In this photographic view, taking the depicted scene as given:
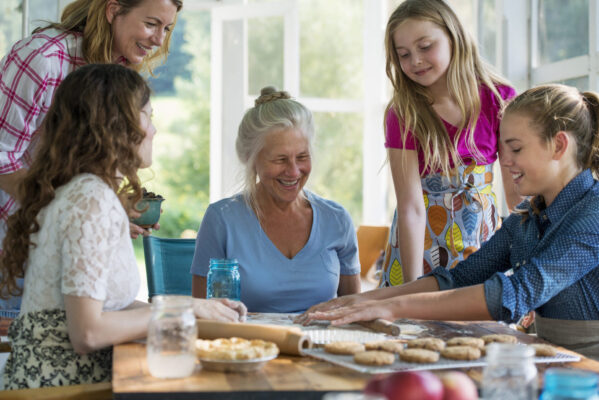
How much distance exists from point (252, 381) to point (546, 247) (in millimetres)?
884

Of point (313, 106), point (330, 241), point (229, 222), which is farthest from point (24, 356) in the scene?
point (313, 106)

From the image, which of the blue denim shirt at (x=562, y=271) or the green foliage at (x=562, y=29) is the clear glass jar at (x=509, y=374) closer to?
the blue denim shirt at (x=562, y=271)

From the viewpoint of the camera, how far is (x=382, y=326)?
5.46 feet

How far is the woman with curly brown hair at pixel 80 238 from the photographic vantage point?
1.44m

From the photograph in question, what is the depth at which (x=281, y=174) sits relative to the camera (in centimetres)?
243

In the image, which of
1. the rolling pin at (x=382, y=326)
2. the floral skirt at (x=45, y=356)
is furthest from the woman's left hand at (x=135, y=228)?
the rolling pin at (x=382, y=326)

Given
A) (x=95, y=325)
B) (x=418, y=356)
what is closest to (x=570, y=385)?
(x=418, y=356)

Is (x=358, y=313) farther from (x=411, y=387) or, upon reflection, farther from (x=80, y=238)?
(x=411, y=387)

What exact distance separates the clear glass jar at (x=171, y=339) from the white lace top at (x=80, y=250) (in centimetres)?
21

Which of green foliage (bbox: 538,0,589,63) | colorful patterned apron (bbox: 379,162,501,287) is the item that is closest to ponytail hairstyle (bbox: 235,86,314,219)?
colorful patterned apron (bbox: 379,162,501,287)

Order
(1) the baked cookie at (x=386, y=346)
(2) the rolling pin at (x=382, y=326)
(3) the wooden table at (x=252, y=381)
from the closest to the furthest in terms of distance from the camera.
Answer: (3) the wooden table at (x=252, y=381) < (1) the baked cookie at (x=386, y=346) < (2) the rolling pin at (x=382, y=326)

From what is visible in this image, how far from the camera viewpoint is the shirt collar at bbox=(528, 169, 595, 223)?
1785 millimetres

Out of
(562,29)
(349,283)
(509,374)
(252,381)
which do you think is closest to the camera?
(509,374)

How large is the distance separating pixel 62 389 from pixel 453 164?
4.80 ft
